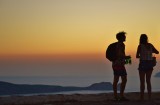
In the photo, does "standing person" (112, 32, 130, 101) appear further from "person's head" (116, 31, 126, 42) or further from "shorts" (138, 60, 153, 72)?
"shorts" (138, 60, 153, 72)

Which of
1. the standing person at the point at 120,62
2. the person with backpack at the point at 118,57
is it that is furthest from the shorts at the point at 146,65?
the standing person at the point at 120,62

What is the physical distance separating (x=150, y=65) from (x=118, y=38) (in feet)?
4.33

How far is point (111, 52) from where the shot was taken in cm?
1502

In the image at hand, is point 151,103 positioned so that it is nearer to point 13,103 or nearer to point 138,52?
point 138,52

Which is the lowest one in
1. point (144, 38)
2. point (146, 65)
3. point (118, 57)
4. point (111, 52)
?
point (146, 65)

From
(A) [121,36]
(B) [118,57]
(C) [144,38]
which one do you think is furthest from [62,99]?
(C) [144,38]

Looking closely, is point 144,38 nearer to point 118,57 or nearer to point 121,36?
point 121,36

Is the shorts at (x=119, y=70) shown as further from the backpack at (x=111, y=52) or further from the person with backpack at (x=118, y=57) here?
the backpack at (x=111, y=52)

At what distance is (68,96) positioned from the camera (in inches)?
652

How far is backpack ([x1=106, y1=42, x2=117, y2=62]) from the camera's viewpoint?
14965 mm

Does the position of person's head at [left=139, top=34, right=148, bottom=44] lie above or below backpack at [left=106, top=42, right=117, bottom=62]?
above

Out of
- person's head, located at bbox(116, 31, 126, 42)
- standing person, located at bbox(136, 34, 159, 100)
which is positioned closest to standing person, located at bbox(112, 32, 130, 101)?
person's head, located at bbox(116, 31, 126, 42)

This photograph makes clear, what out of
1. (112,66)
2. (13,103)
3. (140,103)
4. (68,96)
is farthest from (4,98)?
(140,103)

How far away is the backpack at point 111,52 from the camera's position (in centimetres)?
1496
